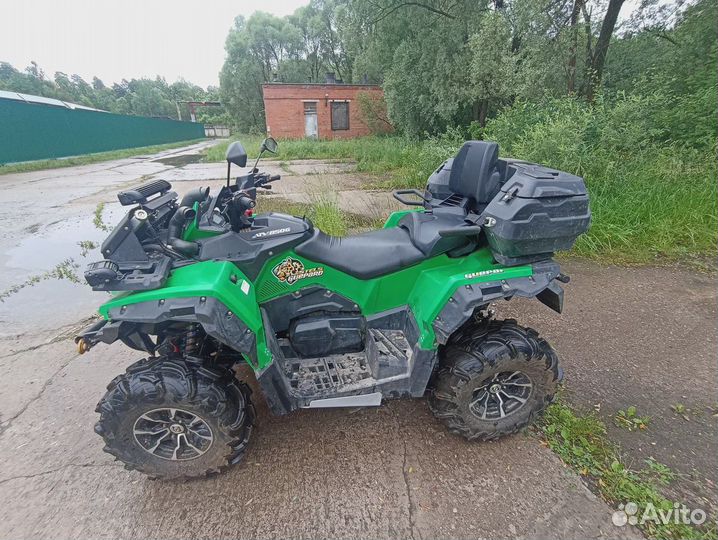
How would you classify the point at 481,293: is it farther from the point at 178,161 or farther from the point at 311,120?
the point at 311,120

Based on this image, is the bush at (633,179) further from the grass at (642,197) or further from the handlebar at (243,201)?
the handlebar at (243,201)

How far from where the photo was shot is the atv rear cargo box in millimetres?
1779

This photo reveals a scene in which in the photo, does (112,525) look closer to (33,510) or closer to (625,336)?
(33,510)

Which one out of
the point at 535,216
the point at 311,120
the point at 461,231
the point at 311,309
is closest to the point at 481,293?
the point at 461,231

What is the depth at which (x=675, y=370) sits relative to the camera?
2.68 metres

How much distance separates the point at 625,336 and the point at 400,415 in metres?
2.20

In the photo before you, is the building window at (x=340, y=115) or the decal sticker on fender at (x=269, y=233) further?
the building window at (x=340, y=115)

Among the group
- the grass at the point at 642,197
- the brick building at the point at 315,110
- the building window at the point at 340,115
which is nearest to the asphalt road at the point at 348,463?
the grass at the point at 642,197

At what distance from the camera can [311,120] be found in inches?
1002

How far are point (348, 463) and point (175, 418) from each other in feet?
3.13

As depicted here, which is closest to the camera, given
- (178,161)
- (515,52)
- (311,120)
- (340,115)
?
(515,52)

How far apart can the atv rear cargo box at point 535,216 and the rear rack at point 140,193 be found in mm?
1699

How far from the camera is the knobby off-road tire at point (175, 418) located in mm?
1708

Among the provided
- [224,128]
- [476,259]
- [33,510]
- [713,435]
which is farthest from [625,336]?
[224,128]
